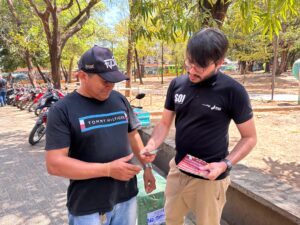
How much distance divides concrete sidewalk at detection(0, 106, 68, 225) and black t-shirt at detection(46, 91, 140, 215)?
1856mm

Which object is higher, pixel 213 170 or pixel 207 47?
pixel 207 47

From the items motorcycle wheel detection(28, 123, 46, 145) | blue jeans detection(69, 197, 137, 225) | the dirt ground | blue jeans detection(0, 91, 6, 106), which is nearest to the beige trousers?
blue jeans detection(69, 197, 137, 225)

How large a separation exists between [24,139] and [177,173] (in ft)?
20.9

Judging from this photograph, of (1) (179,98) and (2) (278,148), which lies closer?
(1) (179,98)

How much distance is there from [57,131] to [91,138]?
20cm

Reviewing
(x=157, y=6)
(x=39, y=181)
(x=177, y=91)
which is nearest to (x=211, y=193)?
(x=177, y=91)

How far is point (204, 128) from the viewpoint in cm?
207

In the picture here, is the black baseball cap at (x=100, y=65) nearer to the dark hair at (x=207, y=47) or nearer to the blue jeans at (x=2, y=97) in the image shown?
the dark hair at (x=207, y=47)

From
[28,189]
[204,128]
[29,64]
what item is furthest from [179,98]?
[29,64]

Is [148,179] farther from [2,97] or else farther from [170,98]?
[2,97]

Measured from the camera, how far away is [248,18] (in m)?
2.80

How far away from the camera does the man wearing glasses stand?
190cm

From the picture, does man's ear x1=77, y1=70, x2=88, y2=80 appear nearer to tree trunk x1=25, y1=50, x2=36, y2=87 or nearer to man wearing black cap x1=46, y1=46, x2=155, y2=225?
man wearing black cap x1=46, y1=46, x2=155, y2=225

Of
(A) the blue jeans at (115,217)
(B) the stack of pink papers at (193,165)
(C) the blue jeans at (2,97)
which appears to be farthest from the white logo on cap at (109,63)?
(C) the blue jeans at (2,97)
